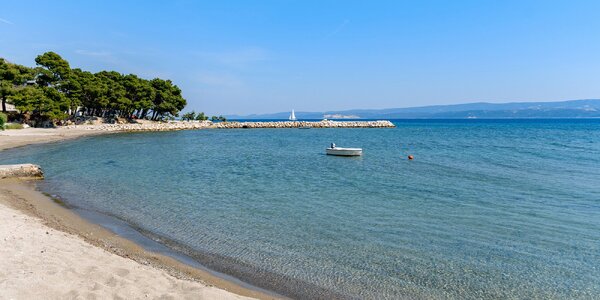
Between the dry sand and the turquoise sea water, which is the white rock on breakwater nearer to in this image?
the dry sand

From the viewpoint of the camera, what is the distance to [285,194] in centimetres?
1611

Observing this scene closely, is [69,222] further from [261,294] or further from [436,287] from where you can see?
[436,287]

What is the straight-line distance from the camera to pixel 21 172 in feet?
62.2

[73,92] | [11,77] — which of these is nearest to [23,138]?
[11,77]

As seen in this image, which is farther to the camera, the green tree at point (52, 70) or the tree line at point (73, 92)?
the green tree at point (52, 70)

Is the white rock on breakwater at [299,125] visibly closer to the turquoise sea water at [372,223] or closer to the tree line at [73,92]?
the tree line at [73,92]

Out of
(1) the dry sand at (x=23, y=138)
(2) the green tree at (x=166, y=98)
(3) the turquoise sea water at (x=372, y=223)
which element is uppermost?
(2) the green tree at (x=166, y=98)

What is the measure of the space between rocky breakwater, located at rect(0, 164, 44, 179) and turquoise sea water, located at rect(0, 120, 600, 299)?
1.58 meters

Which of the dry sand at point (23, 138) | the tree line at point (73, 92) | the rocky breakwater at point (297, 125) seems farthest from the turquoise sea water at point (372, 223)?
the rocky breakwater at point (297, 125)

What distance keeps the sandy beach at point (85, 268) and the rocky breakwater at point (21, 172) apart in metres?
8.91

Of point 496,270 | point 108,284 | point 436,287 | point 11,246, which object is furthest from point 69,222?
point 496,270

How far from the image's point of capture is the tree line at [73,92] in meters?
52.5

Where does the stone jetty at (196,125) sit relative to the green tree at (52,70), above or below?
below

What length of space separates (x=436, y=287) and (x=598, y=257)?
4572 mm
